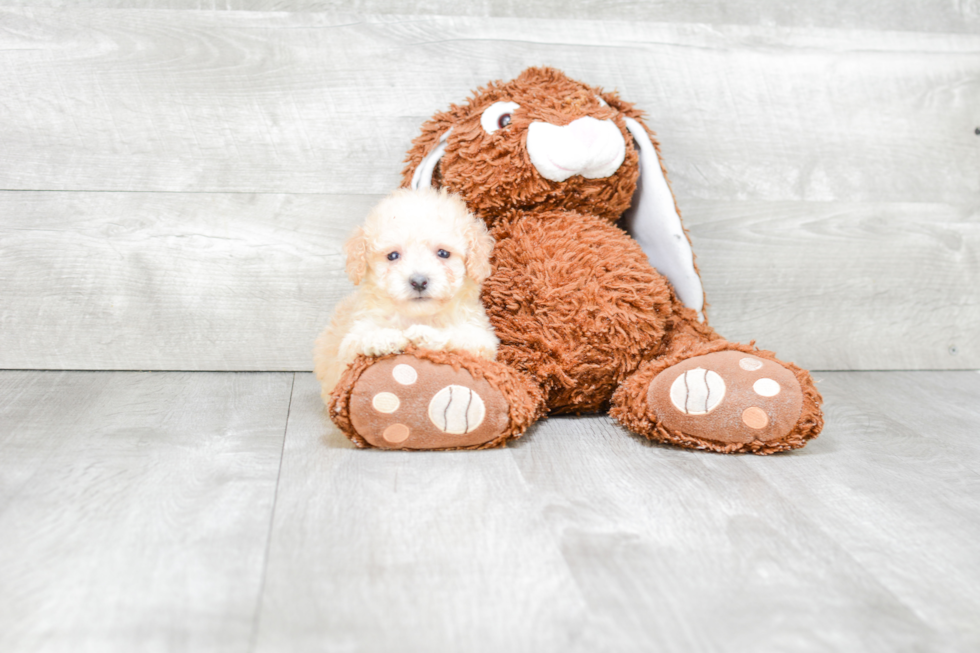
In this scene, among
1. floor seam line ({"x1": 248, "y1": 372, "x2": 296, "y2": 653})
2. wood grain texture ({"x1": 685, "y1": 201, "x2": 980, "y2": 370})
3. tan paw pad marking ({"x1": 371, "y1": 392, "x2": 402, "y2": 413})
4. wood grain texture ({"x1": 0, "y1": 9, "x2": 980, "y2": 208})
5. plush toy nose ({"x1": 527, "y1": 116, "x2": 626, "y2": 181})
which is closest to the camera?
floor seam line ({"x1": 248, "y1": 372, "x2": 296, "y2": 653})

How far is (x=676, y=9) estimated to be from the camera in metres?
1.25

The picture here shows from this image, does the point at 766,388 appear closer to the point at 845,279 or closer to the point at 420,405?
the point at 420,405

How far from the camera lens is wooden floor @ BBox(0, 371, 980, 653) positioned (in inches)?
21.8

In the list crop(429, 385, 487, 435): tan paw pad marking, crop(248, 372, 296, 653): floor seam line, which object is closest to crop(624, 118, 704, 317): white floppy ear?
crop(429, 385, 487, 435): tan paw pad marking

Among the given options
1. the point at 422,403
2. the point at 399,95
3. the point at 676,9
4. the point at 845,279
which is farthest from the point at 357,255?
the point at 845,279

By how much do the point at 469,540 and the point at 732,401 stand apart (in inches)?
14.5

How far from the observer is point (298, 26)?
3.89 ft

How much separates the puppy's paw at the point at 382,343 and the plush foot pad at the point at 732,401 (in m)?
0.30

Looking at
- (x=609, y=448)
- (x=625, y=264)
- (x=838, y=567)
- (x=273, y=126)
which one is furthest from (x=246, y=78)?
(x=838, y=567)

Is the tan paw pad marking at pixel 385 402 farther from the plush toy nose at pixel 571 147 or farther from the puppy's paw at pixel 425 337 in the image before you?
the plush toy nose at pixel 571 147

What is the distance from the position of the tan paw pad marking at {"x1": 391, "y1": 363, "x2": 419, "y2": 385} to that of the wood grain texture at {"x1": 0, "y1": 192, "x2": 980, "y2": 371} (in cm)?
42

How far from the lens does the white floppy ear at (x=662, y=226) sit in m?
1.07

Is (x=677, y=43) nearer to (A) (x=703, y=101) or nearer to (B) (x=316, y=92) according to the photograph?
(A) (x=703, y=101)

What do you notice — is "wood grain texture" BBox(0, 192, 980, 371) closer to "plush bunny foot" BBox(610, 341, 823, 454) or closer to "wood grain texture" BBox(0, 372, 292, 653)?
"wood grain texture" BBox(0, 372, 292, 653)
